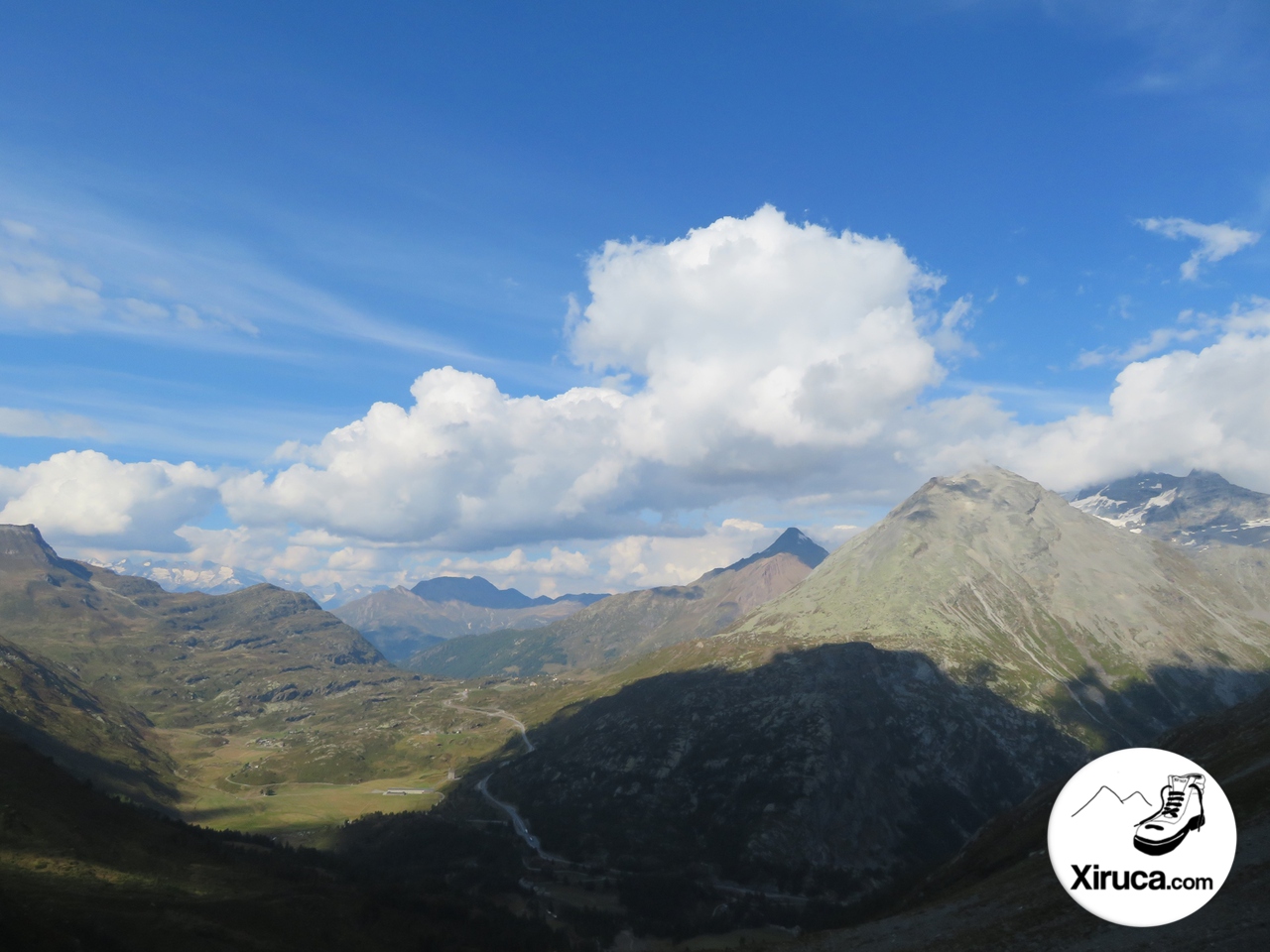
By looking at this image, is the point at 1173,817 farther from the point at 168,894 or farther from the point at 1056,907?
the point at 168,894

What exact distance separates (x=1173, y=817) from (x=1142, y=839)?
237cm

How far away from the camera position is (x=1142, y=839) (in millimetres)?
42125

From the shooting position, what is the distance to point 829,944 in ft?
238

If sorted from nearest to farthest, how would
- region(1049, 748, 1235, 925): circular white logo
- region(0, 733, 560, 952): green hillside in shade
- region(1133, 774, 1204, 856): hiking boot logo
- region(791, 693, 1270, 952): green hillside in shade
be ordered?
region(1049, 748, 1235, 925): circular white logo < region(1133, 774, 1204, 856): hiking boot logo < region(791, 693, 1270, 952): green hillside in shade < region(0, 733, 560, 952): green hillside in shade

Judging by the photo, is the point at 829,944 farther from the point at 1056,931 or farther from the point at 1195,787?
the point at 1195,787

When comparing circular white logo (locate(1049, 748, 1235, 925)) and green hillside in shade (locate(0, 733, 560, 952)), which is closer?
circular white logo (locate(1049, 748, 1235, 925))

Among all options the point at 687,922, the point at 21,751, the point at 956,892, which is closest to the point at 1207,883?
the point at 956,892

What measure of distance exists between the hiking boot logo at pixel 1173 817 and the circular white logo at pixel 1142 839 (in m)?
0.05

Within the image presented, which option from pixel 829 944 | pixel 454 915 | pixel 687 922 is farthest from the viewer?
pixel 687 922

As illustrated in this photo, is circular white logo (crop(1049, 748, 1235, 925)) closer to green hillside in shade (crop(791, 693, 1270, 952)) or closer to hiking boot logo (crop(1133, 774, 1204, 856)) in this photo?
hiking boot logo (crop(1133, 774, 1204, 856))

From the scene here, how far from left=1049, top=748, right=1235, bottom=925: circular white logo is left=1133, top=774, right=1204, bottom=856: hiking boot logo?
5cm

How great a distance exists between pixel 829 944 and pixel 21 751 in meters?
128

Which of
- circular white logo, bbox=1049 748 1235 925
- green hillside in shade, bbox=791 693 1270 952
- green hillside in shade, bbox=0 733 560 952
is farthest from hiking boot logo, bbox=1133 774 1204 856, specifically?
green hillside in shade, bbox=0 733 560 952

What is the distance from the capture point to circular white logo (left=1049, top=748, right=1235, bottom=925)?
41.6 m
